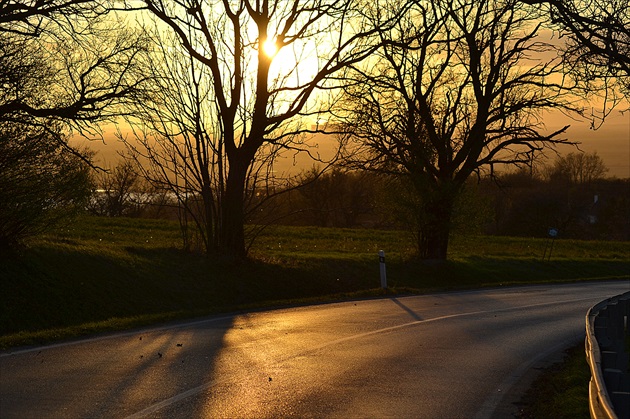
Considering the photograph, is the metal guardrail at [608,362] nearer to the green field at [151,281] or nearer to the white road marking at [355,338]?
the white road marking at [355,338]

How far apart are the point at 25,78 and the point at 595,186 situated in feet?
414

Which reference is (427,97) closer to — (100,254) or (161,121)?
(161,121)

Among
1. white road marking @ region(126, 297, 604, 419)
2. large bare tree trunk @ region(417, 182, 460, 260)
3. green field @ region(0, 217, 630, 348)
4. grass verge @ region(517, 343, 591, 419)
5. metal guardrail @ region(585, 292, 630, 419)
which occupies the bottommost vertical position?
grass verge @ region(517, 343, 591, 419)

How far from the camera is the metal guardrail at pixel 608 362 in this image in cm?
641

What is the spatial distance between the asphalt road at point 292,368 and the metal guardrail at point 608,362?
37.5 inches

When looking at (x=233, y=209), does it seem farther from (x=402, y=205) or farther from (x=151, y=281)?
(x=402, y=205)

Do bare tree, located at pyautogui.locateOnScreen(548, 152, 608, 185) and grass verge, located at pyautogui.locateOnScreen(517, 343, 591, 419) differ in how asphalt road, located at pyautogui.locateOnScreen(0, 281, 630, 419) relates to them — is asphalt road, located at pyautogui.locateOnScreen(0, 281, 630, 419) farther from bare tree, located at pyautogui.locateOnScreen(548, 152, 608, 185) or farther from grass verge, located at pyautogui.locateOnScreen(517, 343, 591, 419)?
bare tree, located at pyautogui.locateOnScreen(548, 152, 608, 185)

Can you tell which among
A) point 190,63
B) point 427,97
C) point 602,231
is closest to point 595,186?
point 602,231

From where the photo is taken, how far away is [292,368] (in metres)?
10.5

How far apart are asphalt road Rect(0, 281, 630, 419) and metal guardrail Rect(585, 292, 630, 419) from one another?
95 centimetres

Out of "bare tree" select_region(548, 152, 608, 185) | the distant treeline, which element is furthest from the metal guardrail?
"bare tree" select_region(548, 152, 608, 185)

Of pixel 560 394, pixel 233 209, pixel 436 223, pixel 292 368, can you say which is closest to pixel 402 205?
pixel 436 223

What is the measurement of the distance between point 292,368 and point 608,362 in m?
3.68

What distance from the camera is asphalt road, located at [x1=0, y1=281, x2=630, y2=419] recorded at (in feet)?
27.1
